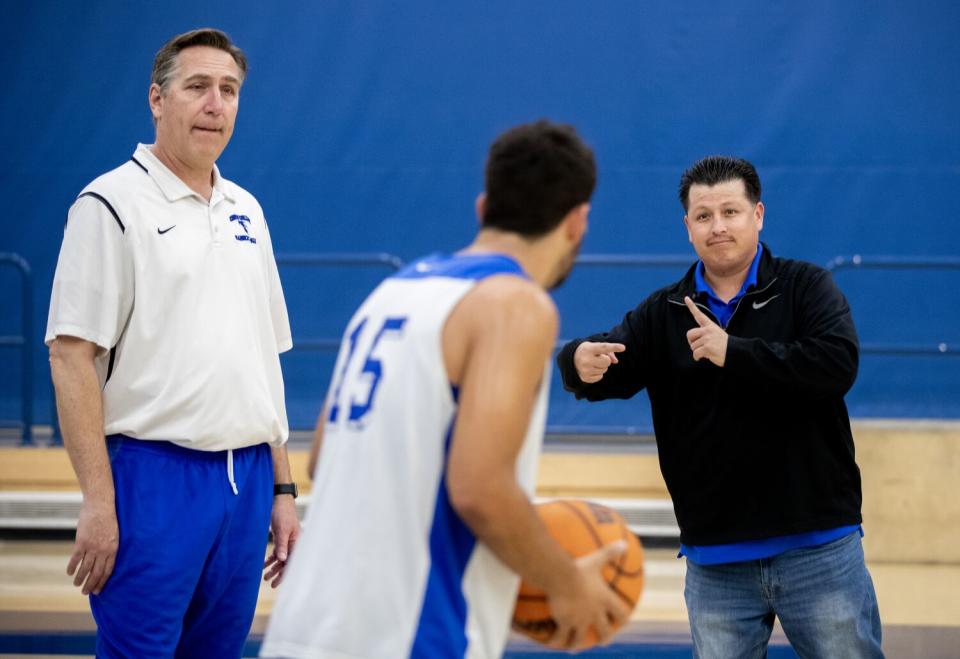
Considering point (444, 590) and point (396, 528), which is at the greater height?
point (396, 528)

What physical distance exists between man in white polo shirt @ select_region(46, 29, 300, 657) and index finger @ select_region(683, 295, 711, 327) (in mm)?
1121

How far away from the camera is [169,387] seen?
2.88 meters

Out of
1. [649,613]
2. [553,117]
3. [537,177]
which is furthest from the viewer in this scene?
[553,117]

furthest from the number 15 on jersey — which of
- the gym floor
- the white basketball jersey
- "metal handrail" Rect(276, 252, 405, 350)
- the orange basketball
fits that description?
"metal handrail" Rect(276, 252, 405, 350)

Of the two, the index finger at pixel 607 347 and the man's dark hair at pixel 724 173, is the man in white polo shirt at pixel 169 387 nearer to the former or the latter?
the index finger at pixel 607 347

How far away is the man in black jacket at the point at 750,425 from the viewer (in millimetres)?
3008

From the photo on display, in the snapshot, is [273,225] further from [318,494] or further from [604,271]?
[318,494]

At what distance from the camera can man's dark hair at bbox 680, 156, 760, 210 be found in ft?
10.7

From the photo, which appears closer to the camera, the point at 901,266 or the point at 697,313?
the point at 697,313

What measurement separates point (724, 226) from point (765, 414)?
51 cm

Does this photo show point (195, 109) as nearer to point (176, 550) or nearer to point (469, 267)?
point (176, 550)

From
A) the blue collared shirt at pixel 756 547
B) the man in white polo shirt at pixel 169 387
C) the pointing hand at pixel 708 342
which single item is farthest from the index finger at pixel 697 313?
the man in white polo shirt at pixel 169 387

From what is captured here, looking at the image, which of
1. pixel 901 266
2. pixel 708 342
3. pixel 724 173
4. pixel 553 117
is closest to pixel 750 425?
pixel 708 342

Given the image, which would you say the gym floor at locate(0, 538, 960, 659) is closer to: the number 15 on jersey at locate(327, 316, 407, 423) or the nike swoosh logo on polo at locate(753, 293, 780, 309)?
the nike swoosh logo on polo at locate(753, 293, 780, 309)
